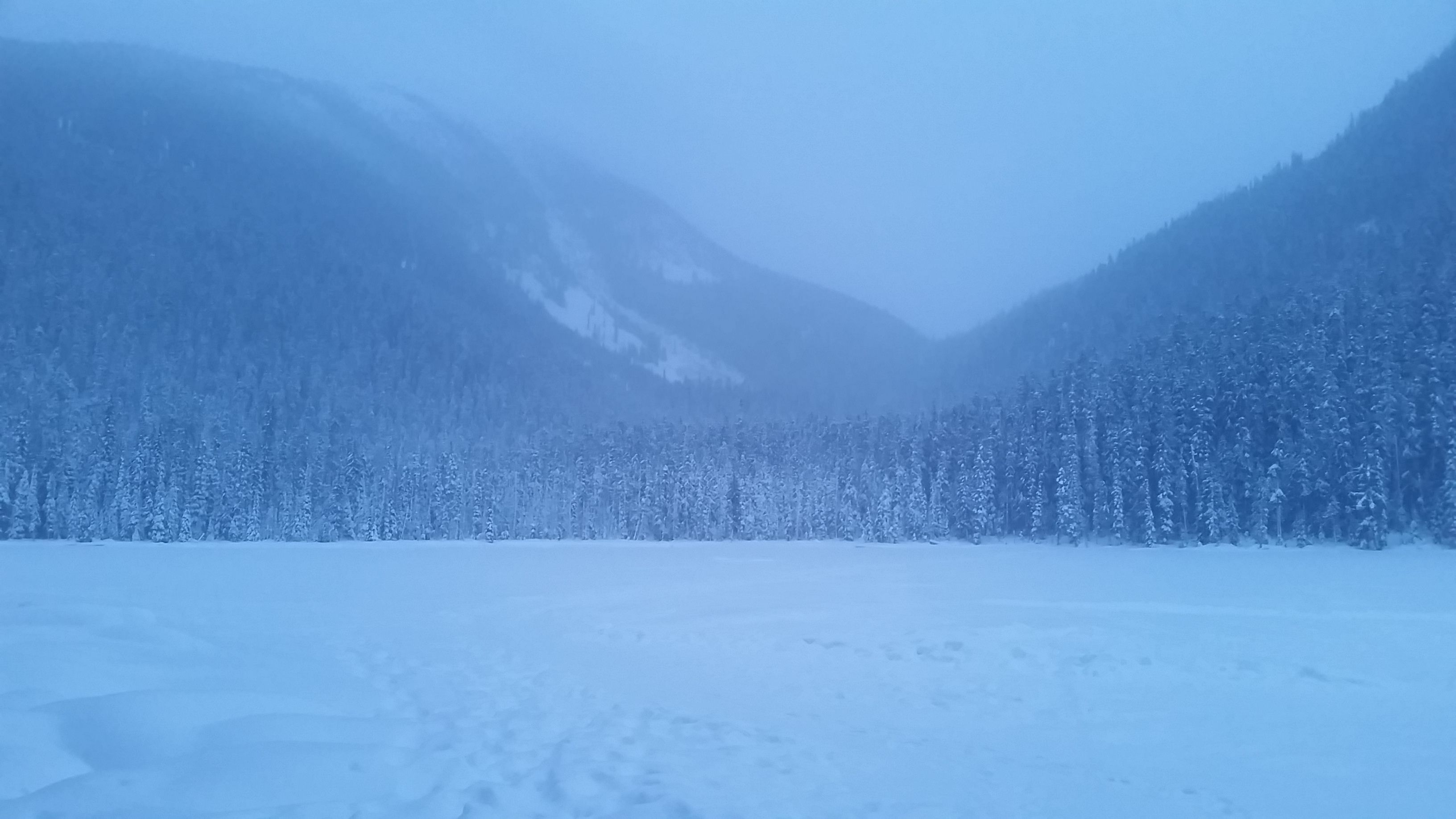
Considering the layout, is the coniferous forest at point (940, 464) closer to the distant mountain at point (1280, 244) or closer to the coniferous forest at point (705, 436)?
the coniferous forest at point (705, 436)

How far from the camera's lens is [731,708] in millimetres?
9742

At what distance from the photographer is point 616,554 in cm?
5419

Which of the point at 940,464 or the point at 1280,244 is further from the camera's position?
the point at 1280,244

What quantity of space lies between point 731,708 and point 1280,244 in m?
111

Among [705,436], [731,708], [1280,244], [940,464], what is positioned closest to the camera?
[731,708]

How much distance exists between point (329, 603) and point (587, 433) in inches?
3352

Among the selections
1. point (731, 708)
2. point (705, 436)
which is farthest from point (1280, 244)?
point (731, 708)

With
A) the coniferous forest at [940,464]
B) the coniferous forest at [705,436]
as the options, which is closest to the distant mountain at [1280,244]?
the coniferous forest at [705,436]

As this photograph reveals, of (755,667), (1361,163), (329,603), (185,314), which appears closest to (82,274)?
(185,314)

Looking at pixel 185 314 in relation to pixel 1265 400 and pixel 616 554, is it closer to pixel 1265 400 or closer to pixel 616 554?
pixel 616 554

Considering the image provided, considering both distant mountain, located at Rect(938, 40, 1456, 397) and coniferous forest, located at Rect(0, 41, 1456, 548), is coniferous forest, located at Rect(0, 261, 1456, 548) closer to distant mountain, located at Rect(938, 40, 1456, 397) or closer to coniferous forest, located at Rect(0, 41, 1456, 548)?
coniferous forest, located at Rect(0, 41, 1456, 548)

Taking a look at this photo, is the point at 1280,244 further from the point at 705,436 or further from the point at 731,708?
the point at 731,708

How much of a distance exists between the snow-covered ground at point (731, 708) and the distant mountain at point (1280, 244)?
60052 mm

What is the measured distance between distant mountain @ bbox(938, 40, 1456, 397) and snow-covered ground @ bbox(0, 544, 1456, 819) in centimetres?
6005
